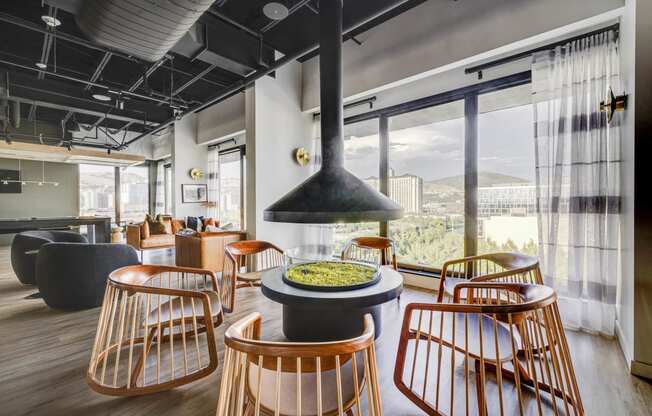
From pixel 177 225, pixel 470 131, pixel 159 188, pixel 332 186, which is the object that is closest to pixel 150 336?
pixel 332 186

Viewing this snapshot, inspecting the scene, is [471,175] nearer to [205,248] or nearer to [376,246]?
[376,246]

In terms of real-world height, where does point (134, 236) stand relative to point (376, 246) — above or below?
below

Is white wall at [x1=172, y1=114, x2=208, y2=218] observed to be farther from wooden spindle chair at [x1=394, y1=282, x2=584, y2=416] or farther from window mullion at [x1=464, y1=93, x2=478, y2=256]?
wooden spindle chair at [x1=394, y1=282, x2=584, y2=416]

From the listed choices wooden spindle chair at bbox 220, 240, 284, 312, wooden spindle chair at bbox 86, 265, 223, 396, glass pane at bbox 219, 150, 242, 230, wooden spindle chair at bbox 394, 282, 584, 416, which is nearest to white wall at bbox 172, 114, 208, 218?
glass pane at bbox 219, 150, 242, 230

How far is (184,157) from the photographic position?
25.6ft

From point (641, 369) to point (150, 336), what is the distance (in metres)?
3.46

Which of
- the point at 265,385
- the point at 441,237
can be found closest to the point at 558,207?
the point at 441,237

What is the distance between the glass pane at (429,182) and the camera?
12.5ft

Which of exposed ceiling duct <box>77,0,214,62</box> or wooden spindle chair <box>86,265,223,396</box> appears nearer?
wooden spindle chair <box>86,265,223,396</box>

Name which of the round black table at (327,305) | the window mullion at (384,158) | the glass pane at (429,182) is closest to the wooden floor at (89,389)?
the round black table at (327,305)

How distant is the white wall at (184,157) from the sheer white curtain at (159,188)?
106 inches

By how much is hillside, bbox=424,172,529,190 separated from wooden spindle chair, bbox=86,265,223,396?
3.15 meters

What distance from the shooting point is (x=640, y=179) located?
2.03 m

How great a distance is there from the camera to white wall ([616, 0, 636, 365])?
211 centimetres
